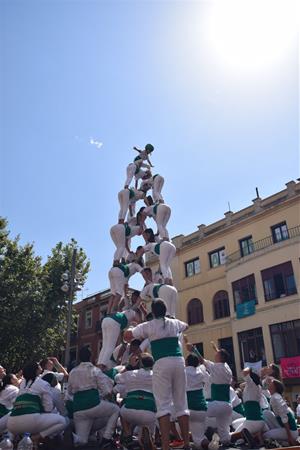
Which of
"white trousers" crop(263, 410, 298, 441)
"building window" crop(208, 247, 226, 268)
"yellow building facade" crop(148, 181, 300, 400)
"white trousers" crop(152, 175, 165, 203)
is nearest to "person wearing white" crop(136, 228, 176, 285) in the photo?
"white trousers" crop(152, 175, 165, 203)

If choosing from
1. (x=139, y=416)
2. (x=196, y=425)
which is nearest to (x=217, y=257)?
(x=196, y=425)

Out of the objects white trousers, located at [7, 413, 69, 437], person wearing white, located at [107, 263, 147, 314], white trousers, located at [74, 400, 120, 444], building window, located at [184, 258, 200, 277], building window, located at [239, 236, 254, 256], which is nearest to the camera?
white trousers, located at [7, 413, 69, 437]

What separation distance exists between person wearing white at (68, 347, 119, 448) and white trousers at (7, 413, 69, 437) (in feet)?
1.36

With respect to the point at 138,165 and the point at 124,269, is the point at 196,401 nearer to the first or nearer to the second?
the point at 124,269

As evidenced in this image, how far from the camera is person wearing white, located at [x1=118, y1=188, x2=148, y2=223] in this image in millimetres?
9914

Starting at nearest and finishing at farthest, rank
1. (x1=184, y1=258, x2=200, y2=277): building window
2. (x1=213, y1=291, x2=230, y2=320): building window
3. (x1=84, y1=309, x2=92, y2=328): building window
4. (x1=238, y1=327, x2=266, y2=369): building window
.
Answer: (x1=238, y1=327, x2=266, y2=369): building window < (x1=213, y1=291, x2=230, y2=320): building window < (x1=184, y1=258, x2=200, y2=277): building window < (x1=84, y1=309, x2=92, y2=328): building window

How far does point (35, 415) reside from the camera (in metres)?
5.39

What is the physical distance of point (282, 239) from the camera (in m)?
24.2

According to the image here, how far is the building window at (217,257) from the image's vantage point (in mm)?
28062

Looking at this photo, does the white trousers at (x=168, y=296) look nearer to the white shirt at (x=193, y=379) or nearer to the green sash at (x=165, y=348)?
the white shirt at (x=193, y=379)

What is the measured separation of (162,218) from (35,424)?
5355 mm

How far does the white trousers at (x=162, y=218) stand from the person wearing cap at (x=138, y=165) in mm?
1416

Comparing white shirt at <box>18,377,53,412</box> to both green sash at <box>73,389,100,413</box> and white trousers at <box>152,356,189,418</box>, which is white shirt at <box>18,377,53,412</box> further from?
white trousers at <box>152,356,189,418</box>

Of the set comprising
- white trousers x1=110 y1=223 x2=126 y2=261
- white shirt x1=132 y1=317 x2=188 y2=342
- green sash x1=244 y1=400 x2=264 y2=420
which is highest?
white trousers x1=110 y1=223 x2=126 y2=261
